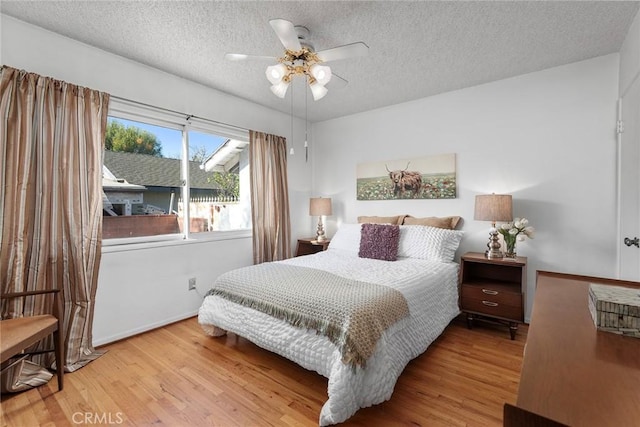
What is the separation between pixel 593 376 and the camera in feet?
2.18

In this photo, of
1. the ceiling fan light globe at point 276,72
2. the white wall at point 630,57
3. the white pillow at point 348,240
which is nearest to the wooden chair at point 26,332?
the ceiling fan light globe at point 276,72

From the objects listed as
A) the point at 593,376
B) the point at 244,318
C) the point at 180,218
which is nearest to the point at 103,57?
the point at 180,218

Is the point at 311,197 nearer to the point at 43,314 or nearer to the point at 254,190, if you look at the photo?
the point at 254,190

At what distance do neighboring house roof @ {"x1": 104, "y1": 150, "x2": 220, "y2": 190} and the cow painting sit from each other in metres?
2.28

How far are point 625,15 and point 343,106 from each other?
8.23 feet

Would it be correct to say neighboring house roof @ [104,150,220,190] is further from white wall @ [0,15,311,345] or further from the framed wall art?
the framed wall art

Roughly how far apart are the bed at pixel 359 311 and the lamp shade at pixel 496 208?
1.30 ft

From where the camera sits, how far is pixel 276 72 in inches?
80.0

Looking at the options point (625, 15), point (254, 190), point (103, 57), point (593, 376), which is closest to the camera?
point (593, 376)

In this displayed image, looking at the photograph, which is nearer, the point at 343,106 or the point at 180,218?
the point at 180,218

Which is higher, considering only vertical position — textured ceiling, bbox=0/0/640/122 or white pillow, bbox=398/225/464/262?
textured ceiling, bbox=0/0/640/122

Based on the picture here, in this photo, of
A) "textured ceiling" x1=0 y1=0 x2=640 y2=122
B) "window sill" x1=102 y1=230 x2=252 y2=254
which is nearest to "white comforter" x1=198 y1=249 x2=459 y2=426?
"window sill" x1=102 y1=230 x2=252 y2=254

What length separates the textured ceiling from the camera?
190cm

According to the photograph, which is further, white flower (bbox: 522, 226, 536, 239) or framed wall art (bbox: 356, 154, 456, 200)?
framed wall art (bbox: 356, 154, 456, 200)
